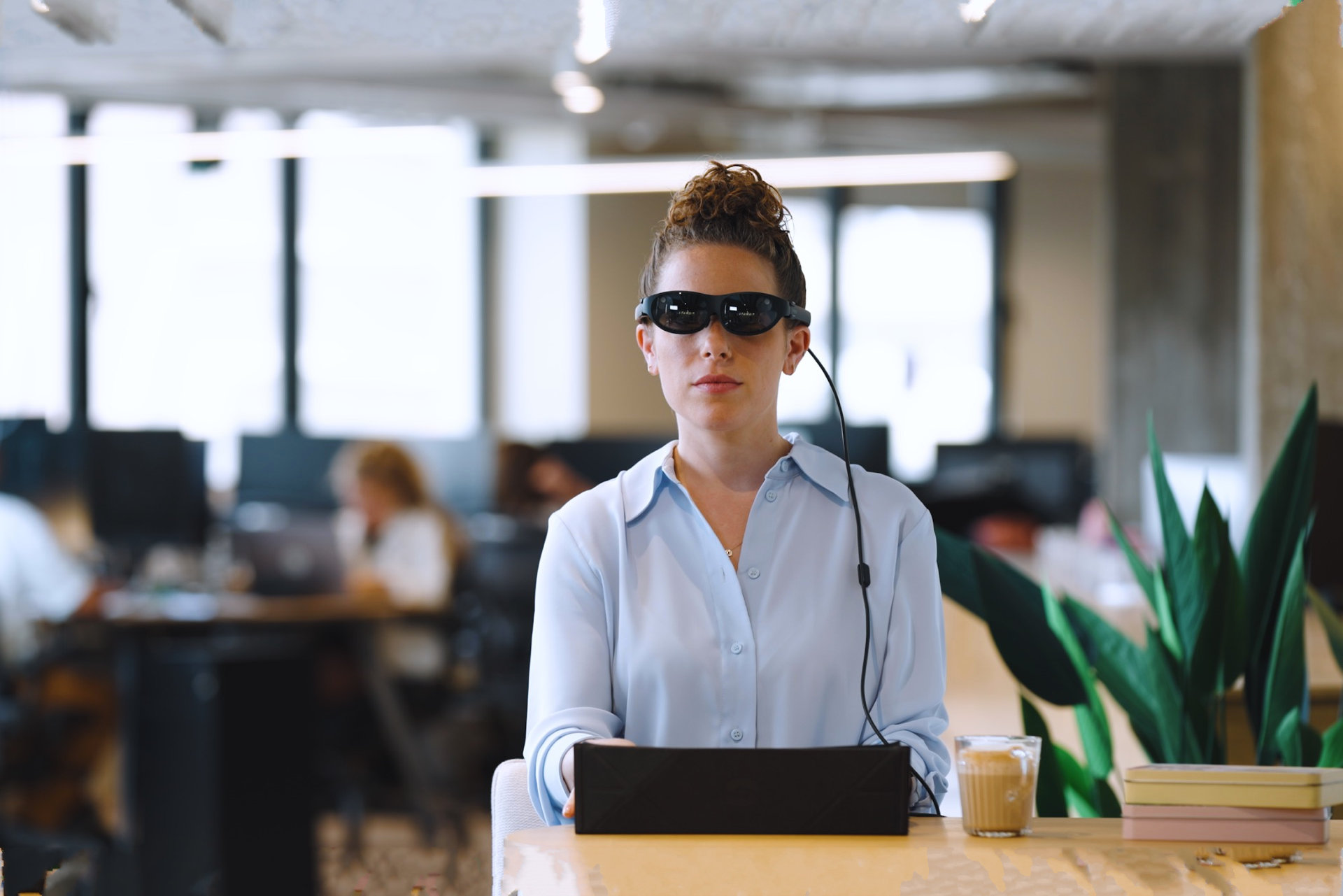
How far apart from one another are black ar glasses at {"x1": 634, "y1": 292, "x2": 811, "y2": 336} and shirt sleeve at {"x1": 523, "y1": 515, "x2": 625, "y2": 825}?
24 cm

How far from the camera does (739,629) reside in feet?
4.51

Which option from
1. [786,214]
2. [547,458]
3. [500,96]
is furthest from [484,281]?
[786,214]

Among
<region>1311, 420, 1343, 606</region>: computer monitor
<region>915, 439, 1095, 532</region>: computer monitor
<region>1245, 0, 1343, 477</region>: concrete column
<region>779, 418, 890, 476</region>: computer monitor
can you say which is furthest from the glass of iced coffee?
<region>915, 439, 1095, 532</region>: computer monitor

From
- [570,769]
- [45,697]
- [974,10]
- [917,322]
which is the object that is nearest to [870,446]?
[45,697]

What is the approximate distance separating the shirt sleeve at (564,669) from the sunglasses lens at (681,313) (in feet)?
0.77

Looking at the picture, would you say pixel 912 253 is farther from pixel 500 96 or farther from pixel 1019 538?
pixel 1019 538

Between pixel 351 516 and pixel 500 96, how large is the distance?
3306 mm

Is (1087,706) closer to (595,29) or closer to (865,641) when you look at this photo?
(865,641)

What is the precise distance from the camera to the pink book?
4.02 ft

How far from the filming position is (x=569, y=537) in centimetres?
141

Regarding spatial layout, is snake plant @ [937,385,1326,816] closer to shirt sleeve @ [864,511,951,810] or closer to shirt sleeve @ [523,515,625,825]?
shirt sleeve @ [864,511,951,810]

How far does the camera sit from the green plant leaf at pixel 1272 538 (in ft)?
6.17

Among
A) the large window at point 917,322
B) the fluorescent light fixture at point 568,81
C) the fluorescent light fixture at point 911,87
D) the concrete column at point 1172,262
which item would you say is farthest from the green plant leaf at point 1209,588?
the large window at point 917,322

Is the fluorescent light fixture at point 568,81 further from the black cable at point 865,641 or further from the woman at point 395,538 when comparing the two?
the black cable at point 865,641
